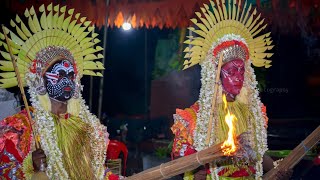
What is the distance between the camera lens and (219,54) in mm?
4391

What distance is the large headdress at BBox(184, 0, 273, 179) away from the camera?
4.34 m

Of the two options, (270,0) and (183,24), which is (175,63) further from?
(270,0)

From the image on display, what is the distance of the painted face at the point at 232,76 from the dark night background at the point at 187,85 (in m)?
3.73

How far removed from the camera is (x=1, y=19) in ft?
17.0

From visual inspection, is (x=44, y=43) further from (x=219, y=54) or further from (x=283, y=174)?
(x=283, y=174)

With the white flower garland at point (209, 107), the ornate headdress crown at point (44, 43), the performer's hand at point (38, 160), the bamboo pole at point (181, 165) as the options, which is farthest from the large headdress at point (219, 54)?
the performer's hand at point (38, 160)

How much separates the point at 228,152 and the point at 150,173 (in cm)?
62

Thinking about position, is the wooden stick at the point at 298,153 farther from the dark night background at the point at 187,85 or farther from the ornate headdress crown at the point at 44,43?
the dark night background at the point at 187,85

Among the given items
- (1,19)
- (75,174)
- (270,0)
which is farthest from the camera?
(270,0)

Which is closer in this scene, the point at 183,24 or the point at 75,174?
the point at 75,174

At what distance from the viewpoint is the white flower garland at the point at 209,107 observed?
168 inches

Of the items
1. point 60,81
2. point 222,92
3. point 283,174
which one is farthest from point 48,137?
point 283,174

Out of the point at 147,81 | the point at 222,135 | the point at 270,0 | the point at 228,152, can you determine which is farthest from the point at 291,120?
the point at 228,152

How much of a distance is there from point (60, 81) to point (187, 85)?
25.3 ft
